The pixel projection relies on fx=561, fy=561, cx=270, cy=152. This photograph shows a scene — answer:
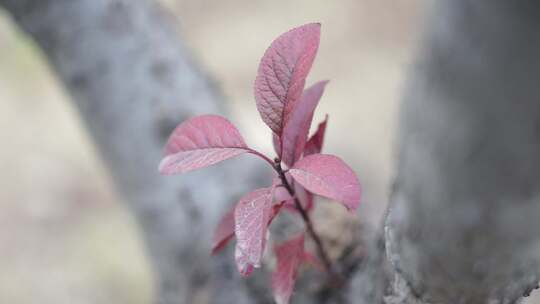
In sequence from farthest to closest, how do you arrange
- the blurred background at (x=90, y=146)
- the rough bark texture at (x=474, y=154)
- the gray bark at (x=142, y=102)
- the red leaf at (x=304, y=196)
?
the blurred background at (x=90, y=146) < the gray bark at (x=142, y=102) < the red leaf at (x=304, y=196) < the rough bark texture at (x=474, y=154)

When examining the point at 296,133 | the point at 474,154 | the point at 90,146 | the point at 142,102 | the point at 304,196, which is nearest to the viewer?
the point at 474,154

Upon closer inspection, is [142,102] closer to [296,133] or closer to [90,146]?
[296,133]

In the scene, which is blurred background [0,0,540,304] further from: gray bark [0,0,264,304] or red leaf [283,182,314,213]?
red leaf [283,182,314,213]

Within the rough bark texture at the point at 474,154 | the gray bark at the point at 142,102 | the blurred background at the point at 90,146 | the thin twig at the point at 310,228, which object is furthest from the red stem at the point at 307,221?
the blurred background at the point at 90,146

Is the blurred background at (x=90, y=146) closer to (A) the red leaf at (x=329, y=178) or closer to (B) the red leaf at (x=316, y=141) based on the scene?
(B) the red leaf at (x=316, y=141)

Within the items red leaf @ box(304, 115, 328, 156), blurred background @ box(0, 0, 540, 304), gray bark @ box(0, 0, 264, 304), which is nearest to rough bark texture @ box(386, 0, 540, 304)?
red leaf @ box(304, 115, 328, 156)

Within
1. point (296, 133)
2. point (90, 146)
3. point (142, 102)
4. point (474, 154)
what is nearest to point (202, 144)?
point (296, 133)

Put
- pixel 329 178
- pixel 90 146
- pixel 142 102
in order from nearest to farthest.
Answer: pixel 329 178 → pixel 142 102 → pixel 90 146
